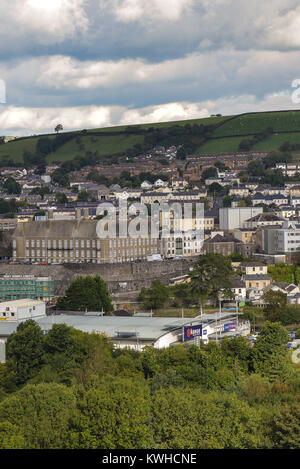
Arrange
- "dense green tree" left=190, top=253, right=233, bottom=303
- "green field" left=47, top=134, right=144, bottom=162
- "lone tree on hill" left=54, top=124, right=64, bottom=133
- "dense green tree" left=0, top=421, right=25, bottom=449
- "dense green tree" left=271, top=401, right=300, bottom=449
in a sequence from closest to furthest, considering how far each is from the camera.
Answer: "dense green tree" left=0, top=421, right=25, bottom=449
"dense green tree" left=271, top=401, right=300, bottom=449
"dense green tree" left=190, top=253, right=233, bottom=303
"green field" left=47, top=134, right=144, bottom=162
"lone tree on hill" left=54, top=124, right=64, bottom=133

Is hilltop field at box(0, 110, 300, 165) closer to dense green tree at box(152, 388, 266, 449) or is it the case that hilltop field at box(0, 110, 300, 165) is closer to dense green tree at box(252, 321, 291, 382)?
dense green tree at box(252, 321, 291, 382)

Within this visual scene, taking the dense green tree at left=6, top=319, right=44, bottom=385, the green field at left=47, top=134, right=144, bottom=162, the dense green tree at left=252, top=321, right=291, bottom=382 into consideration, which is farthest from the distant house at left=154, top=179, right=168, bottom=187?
the dense green tree at left=6, top=319, right=44, bottom=385

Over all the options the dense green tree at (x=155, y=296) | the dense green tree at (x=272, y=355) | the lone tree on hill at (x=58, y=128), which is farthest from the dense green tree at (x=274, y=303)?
the lone tree on hill at (x=58, y=128)

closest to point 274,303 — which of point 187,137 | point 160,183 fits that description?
point 160,183

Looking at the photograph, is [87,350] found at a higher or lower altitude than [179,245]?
lower

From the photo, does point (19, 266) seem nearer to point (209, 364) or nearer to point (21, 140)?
point (209, 364)

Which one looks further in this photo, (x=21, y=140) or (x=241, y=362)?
(x=21, y=140)

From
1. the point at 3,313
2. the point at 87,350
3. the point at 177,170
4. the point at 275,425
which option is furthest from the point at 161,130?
the point at 275,425

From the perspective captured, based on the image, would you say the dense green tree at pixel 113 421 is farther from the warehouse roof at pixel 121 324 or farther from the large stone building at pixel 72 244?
the large stone building at pixel 72 244
